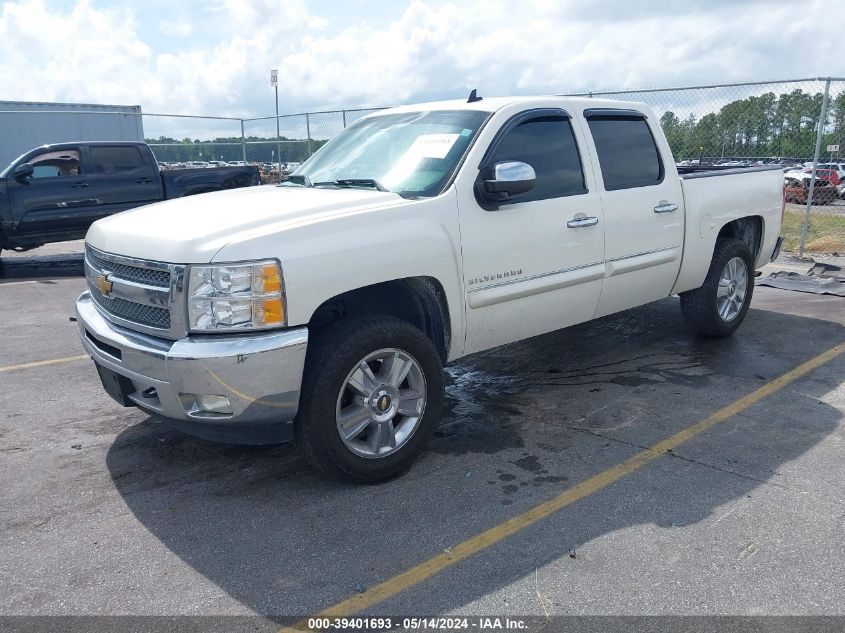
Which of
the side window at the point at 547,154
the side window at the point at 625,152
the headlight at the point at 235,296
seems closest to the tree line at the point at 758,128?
the side window at the point at 625,152

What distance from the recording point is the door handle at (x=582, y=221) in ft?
15.4

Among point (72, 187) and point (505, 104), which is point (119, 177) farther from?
point (505, 104)

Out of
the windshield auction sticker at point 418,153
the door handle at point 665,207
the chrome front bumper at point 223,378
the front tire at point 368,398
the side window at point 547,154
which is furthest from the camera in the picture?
the door handle at point 665,207

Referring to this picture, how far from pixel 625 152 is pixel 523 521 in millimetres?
2996

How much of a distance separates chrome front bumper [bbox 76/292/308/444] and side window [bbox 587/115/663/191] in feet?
8.87

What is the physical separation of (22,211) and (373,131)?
8342 millimetres

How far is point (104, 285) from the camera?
390 centimetres

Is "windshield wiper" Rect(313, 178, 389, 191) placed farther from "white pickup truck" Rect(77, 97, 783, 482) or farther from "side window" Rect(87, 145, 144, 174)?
"side window" Rect(87, 145, 144, 174)

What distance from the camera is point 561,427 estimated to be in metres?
4.60

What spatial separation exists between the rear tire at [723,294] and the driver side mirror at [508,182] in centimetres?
265

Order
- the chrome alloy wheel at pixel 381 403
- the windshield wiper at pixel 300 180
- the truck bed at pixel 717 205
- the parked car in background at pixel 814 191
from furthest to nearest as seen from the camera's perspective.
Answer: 1. the parked car in background at pixel 814 191
2. the truck bed at pixel 717 205
3. the windshield wiper at pixel 300 180
4. the chrome alloy wheel at pixel 381 403

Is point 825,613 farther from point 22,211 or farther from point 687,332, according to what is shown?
point 22,211

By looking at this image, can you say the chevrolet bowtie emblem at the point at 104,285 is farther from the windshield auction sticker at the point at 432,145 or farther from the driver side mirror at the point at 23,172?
the driver side mirror at the point at 23,172

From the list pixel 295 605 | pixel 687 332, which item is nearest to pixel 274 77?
pixel 687 332
